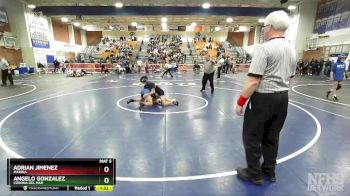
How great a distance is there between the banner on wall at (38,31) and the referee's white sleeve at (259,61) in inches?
1024

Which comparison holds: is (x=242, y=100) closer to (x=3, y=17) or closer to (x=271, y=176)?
(x=271, y=176)

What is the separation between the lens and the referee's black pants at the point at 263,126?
2865 millimetres

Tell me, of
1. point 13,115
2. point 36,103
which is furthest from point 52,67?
point 13,115

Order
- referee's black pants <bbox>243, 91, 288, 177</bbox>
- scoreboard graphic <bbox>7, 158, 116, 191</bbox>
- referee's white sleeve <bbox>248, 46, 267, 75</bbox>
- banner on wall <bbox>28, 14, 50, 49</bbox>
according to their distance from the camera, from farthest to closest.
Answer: banner on wall <bbox>28, 14, 50, 49</bbox>
referee's black pants <bbox>243, 91, 288, 177</bbox>
referee's white sleeve <bbox>248, 46, 267, 75</bbox>
scoreboard graphic <bbox>7, 158, 116, 191</bbox>

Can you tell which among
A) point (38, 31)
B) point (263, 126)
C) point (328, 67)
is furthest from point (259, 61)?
point (38, 31)

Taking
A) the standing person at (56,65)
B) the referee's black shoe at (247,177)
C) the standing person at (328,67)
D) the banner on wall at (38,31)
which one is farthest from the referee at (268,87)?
the standing person at (56,65)

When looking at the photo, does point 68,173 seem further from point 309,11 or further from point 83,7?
point 309,11

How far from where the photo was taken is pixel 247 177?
10.6 feet

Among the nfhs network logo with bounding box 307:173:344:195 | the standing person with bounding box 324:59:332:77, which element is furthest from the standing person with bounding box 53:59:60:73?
the standing person with bounding box 324:59:332:77

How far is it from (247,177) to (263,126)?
0.86 meters

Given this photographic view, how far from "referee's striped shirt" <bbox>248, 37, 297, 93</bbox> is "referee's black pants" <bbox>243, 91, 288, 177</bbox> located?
0.12 m

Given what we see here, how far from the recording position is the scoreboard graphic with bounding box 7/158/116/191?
2227mm

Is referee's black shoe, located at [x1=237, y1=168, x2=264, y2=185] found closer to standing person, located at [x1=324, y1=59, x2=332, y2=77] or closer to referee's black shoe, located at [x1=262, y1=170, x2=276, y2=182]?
referee's black shoe, located at [x1=262, y1=170, x2=276, y2=182]

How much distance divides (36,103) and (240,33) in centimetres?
4095
